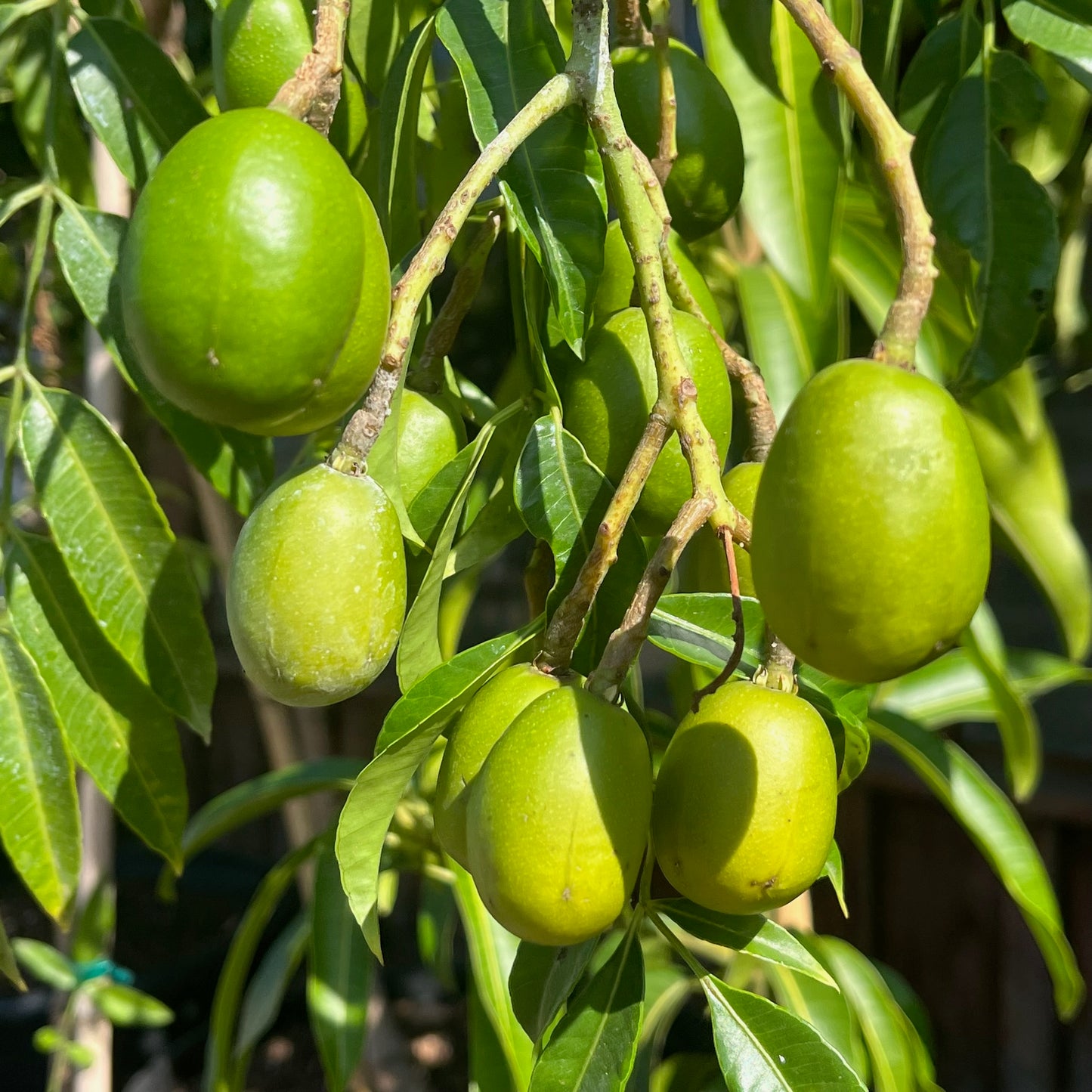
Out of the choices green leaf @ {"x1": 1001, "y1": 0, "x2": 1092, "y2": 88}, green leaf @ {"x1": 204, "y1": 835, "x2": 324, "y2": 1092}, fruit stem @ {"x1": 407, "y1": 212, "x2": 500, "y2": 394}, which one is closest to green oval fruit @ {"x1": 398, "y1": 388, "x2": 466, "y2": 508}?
fruit stem @ {"x1": 407, "y1": 212, "x2": 500, "y2": 394}

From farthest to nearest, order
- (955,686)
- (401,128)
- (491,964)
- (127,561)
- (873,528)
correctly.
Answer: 1. (955,686)
2. (491,964)
3. (127,561)
4. (401,128)
5. (873,528)

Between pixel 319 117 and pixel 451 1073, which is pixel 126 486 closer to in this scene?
pixel 319 117

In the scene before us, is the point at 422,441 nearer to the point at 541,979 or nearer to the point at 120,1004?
the point at 541,979

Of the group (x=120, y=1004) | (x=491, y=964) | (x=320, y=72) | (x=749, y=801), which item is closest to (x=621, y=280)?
(x=320, y=72)

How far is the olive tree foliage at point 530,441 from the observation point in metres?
0.56

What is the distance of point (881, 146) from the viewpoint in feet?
1.39

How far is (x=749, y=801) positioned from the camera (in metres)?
0.47

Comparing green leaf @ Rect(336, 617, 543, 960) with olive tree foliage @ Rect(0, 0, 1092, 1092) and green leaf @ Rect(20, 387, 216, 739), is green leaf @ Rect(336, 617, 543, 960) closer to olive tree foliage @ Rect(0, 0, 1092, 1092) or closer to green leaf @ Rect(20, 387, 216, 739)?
olive tree foliage @ Rect(0, 0, 1092, 1092)

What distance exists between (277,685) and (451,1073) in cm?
243

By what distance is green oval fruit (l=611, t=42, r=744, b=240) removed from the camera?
679 millimetres

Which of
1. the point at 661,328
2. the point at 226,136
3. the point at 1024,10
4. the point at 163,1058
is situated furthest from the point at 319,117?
the point at 163,1058

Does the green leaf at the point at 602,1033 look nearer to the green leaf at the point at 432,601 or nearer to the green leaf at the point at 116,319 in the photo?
the green leaf at the point at 432,601

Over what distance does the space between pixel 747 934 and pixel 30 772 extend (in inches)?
18.3

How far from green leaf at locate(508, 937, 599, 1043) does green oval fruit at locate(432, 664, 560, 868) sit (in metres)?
0.09
